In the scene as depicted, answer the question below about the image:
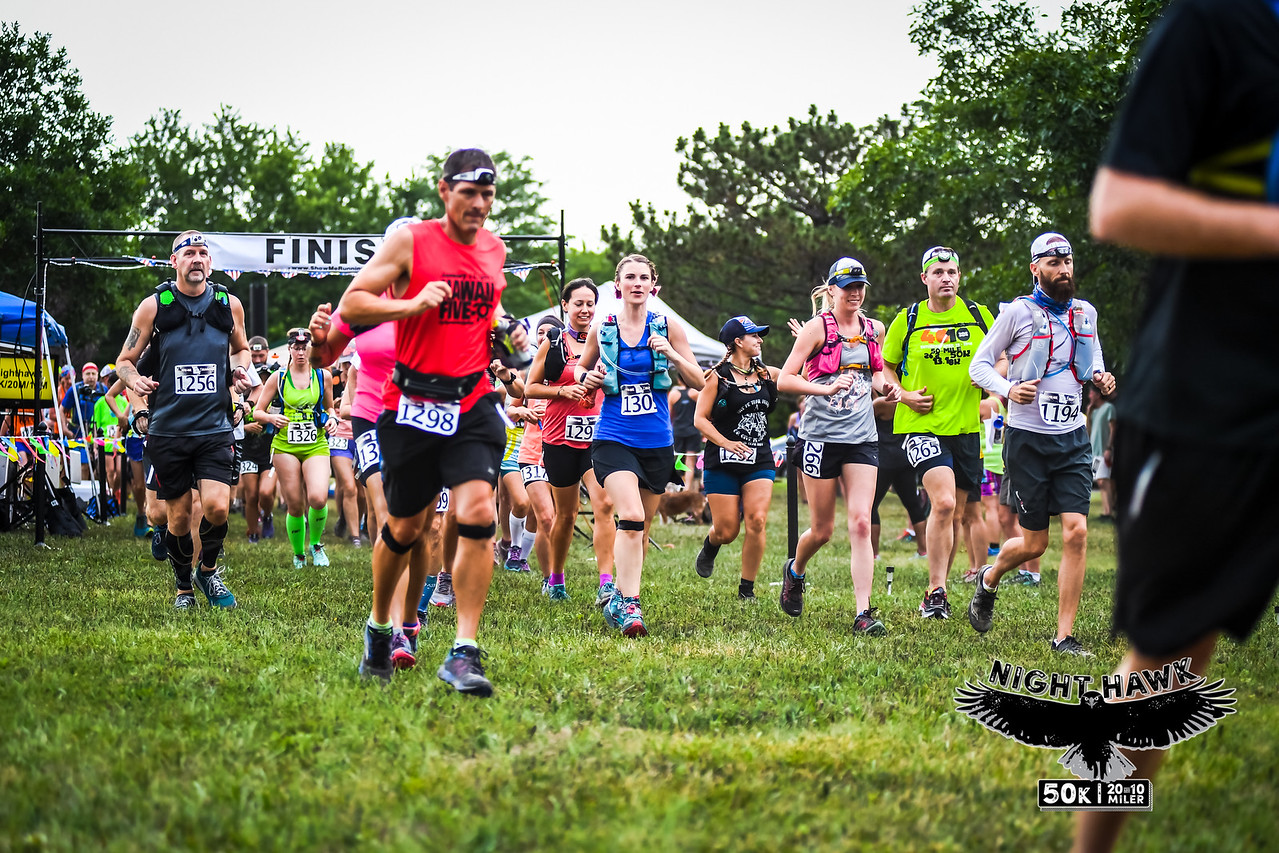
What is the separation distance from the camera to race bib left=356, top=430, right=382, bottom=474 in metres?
6.74

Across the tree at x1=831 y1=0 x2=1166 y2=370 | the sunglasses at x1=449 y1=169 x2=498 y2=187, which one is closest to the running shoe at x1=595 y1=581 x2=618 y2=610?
the sunglasses at x1=449 y1=169 x2=498 y2=187

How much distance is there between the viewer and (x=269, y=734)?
4.36 metres

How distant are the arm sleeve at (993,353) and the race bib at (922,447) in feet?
4.57

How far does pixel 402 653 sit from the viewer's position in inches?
228

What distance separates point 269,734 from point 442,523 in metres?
4.11

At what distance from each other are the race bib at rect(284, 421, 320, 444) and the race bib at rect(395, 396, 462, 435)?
6938 millimetres

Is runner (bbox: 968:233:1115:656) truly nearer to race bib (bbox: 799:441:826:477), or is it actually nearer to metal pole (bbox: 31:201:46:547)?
race bib (bbox: 799:441:826:477)

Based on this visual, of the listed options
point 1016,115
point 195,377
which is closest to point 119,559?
point 195,377

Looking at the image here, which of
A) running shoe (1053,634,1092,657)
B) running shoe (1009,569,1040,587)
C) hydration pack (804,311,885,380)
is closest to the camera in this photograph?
running shoe (1053,634,1092,657)

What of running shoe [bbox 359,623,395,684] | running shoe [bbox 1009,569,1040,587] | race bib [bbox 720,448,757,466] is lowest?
running shoe [bbox 1009,569,1040,587]

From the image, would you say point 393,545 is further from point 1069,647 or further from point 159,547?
point 159,547

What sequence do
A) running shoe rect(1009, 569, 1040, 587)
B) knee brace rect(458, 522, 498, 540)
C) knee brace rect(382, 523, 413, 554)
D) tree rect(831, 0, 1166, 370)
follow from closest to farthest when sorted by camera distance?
1. knee brace rect(458, 522, 498, 540)
2. knee brace rect(382, 523, 413, 554)
3. running shoe rect(1009, 569, 1040, 587)
4. tree rect(831, 0, 1166, 370)

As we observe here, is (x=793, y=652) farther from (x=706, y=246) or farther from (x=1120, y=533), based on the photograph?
(x=706, y=246)

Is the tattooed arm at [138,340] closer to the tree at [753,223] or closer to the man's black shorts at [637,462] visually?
the man's black shorts at [637,462]
